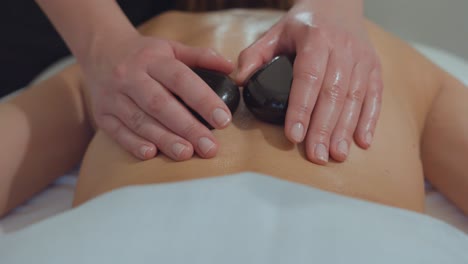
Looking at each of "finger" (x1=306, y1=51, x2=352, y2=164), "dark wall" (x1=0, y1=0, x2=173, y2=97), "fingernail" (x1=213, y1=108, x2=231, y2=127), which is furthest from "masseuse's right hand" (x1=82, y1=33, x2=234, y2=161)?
"dark wall" (x1=0, y1=0, x2=173, y2=97)

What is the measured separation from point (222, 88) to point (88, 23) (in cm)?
28

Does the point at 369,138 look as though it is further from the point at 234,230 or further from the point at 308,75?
the point at 234,230

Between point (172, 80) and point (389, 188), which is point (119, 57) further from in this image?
point (389, 188)

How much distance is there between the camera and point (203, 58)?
28.5 inches

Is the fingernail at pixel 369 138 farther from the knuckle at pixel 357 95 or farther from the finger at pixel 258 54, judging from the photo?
the finger at pixel 258 54

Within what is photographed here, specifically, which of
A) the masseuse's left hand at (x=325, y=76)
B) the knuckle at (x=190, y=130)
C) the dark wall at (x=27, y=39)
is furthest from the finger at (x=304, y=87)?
the dark wall at (x=27, y=39)

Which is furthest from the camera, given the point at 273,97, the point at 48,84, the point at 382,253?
the point at 48,84

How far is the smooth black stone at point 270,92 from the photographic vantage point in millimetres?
670

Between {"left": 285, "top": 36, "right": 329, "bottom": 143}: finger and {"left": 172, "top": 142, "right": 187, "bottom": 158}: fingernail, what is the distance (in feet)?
0.40

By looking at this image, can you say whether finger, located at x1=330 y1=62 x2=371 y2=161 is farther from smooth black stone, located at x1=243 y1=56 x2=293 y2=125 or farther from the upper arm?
the upper arm

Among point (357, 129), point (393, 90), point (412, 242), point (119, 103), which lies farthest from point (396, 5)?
point (412, 242)

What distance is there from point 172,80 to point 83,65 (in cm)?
21

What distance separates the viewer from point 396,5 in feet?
4.98

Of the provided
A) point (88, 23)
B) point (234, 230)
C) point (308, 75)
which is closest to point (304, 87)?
point (308, 75)
